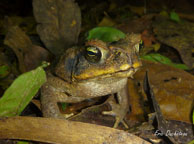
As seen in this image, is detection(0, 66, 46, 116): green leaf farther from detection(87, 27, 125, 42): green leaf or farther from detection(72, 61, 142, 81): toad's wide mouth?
detection(87, 27, 125, 42): green leaf

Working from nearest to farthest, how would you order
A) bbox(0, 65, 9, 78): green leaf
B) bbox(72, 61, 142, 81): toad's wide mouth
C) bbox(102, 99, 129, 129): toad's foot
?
bbox(72, 61, 142, 81): toad's wide mouth → bbox(102, 99, 129, 129): toad's foot → bbox(0, 65, 9, 78): green leaf

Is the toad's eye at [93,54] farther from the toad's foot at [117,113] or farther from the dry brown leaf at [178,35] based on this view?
the dry brown leaf at [178,35]

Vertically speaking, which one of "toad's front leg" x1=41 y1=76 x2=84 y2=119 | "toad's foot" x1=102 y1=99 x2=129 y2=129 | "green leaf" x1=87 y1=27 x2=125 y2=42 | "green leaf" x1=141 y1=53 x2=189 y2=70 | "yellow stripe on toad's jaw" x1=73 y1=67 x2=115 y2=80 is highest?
"green leaf" x1=87 y1=27 x2=125 y2=42

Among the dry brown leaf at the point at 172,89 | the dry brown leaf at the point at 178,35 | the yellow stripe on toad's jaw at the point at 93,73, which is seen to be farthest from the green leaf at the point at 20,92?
the dry brown leaf at the point at 178,35

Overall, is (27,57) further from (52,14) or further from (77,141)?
(77,141)

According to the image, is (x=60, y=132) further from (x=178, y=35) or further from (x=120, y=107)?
(x=178, y=35)

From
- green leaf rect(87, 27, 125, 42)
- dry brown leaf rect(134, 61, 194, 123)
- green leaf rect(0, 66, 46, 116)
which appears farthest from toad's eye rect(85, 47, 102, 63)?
green leaf rect(87, 27, 125, 42)

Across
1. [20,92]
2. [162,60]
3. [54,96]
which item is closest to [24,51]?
[54,96]

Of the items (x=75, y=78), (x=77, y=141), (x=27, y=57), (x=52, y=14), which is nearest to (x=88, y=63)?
(x=75, y=78)

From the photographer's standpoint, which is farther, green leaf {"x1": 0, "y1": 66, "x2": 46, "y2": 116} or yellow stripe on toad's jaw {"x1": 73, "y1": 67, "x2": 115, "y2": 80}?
yellow stripe on toad's jaw {"x1": 73, "y1": 67, "x2": 115, "y2": 80}
